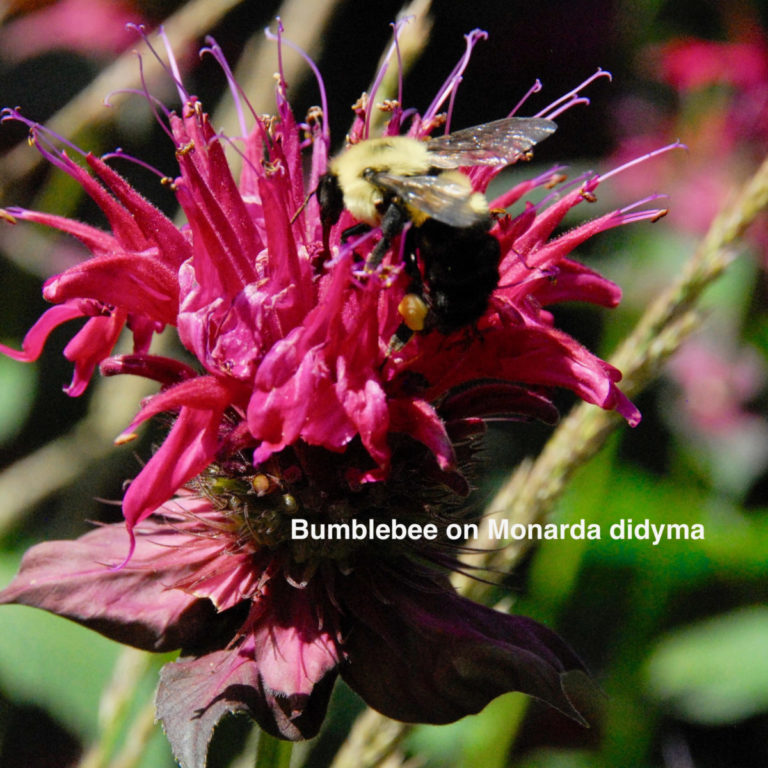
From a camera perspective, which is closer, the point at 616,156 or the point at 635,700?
the point at 635,700

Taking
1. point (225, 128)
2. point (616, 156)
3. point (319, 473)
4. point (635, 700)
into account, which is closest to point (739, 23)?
point (616, 156)

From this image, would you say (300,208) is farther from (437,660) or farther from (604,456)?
(604,456)

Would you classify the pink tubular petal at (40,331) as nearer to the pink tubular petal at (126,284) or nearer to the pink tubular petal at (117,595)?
the pink tubular petal at (126,284)

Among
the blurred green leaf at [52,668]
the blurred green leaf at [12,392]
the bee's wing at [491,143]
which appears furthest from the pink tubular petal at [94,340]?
the blurred green leaf at [12,392]

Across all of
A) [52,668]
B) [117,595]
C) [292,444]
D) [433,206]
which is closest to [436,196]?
[433,206]

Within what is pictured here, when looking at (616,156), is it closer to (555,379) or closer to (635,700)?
(635,700)

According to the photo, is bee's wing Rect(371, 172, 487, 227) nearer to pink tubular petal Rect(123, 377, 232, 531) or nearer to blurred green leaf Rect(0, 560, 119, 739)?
pink tubular petal Rect(123, 377, 232, 531)
